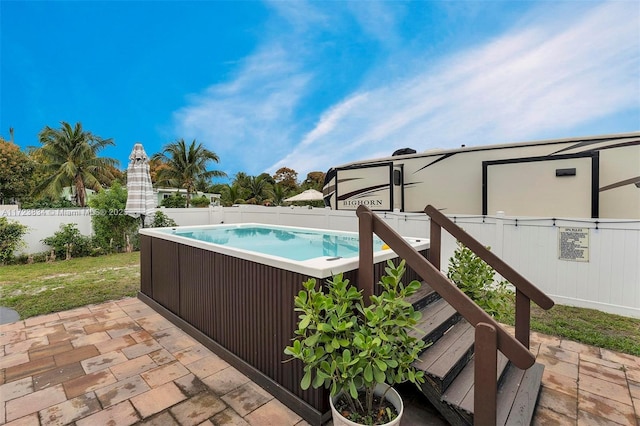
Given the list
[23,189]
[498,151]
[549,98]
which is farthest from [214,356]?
[23,189]

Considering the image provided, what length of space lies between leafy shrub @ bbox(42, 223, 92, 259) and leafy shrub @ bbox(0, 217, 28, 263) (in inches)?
22.3

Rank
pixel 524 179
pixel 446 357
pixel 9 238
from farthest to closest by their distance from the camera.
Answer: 1. pixel 9 238
2. pixel 524 179
3. pixel 446 357

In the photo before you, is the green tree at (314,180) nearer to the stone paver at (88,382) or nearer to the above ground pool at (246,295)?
the above ground pool at (246,295)

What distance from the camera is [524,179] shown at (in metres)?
5.70

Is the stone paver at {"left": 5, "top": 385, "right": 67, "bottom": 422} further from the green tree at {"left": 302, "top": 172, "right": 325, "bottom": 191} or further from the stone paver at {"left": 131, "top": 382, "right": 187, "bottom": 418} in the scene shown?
the green tree at {"left": 302, "top": 172, "right": 325, "bottom": 191}

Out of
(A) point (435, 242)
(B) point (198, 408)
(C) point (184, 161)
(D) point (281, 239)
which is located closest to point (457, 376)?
(A) point (435, 242)

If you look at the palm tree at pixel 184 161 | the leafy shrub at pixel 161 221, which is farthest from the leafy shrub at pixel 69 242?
the palm tree at pixel 184 161

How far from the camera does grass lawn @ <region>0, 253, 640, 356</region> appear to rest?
11.5 ft

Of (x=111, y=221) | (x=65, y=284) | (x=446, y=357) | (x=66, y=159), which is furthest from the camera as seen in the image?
(x=66, y=159)

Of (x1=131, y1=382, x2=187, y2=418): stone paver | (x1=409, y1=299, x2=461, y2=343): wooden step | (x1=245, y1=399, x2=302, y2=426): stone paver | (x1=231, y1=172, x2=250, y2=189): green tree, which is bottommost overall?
(x1=245, y1=399, x2=302, y2=426): stone paver

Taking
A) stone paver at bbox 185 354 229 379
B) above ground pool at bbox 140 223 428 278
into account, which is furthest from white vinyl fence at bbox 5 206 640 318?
stone paver at bbox 185 354 229 379

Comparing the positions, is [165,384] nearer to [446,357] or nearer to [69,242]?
[446,357]

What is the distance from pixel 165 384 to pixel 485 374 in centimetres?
243

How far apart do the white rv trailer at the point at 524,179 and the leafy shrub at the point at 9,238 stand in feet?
28.9
